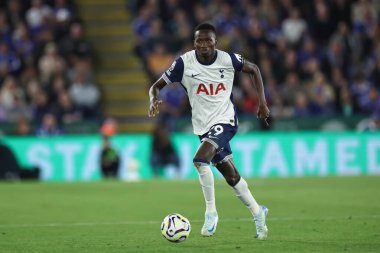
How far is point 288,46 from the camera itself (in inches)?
990

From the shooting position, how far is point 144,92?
2655 cm

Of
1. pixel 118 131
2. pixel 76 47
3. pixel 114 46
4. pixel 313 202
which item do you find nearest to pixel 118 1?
pixel 114 46

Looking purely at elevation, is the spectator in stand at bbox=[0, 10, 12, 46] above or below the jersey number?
above

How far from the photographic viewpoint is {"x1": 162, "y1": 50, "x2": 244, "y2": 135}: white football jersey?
10.4m

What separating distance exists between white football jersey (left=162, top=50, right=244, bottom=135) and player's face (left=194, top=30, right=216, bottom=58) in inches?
9.1

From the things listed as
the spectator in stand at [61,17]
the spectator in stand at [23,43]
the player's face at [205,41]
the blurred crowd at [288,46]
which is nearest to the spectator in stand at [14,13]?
the spectator in stand at [23,43]

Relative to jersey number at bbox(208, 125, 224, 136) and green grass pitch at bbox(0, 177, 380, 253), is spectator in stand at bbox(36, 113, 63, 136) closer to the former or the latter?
green grass pitch at bbox(0, 177, 380, 253)

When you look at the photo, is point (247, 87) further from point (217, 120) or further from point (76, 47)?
point (217, 120)

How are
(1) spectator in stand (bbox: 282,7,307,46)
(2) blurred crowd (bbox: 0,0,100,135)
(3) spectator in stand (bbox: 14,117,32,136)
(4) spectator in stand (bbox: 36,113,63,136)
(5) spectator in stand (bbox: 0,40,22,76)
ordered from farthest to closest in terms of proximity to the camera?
1. (1) spectator in stand (bbox: 282,7,307,46)
2. (5) spectator in stand (bbox: 0,40,22,76)
3. (2) blurred crowd (bbox: 0,0,100,135)
4. (4) spectator in stand (bbox: 36,113,63,136)
5. (3) spectator in stand (bbox: 14,117,32,136)

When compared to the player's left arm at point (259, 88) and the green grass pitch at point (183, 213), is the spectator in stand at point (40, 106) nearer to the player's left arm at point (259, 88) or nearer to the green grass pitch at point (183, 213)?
the green grass pitch at point (183, 213)

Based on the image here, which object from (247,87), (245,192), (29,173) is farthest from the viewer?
(247,87)

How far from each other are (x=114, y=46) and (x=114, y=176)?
6754 mm

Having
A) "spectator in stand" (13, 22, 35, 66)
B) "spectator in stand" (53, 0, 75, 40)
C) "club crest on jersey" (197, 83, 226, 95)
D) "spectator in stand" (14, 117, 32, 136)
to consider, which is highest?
"spectator in stand" (53, 0, 75, 40)

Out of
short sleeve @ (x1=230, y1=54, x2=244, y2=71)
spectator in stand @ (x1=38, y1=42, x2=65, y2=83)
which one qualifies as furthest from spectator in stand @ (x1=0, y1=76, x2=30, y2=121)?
short sleeve @ (x1=230, y1=54, x2=244, y2=71)
